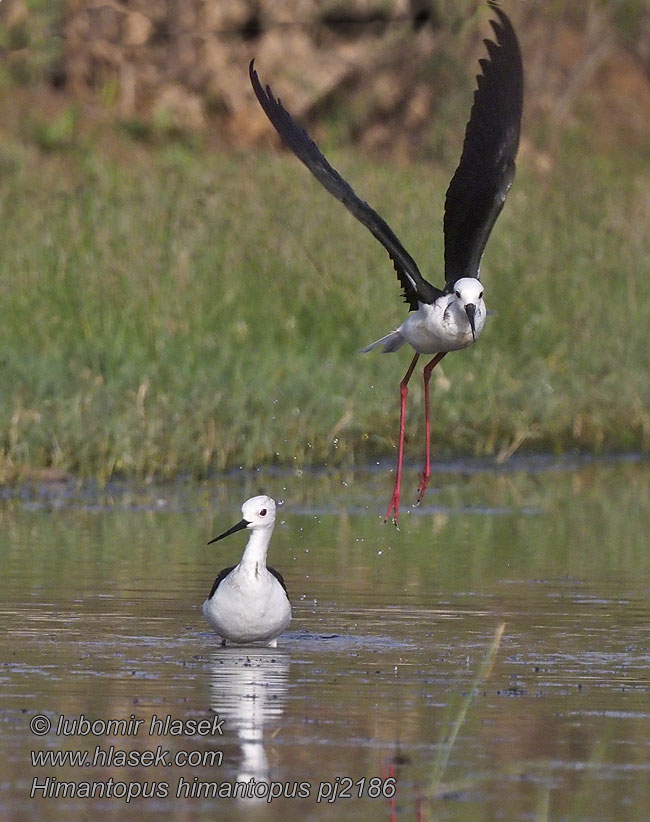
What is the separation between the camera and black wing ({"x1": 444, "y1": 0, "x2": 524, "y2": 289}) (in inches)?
336

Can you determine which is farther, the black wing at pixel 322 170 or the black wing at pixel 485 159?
the black wing at pixel 485 159

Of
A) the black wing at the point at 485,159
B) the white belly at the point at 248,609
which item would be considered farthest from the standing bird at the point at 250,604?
the black wing at the point at 485,159

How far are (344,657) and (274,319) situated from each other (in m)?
6.95

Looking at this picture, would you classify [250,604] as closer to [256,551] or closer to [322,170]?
[256,551]

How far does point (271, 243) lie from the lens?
14492 mm

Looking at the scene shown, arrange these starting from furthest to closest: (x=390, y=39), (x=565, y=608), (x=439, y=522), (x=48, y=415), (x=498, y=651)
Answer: (x=390, y=39), (x=48, y=415), (x=439, y=522), (x=565, y=608), (x=498, y=651)

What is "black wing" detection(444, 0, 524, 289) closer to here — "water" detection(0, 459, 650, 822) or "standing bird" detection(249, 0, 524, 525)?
"standing bird" detection(249, 0, 524, 525)

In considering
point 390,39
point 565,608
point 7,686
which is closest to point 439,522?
point 565,608

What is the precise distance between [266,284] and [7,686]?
7.94m

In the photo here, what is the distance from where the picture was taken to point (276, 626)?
23.8ft

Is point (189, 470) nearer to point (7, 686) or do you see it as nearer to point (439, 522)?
point (439, 522)

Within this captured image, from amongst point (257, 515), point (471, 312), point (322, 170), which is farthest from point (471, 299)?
point (257, 515)

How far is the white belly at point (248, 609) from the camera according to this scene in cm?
720

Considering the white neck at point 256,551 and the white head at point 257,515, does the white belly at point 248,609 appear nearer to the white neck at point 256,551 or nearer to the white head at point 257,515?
the white neck at point 256,551
